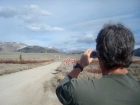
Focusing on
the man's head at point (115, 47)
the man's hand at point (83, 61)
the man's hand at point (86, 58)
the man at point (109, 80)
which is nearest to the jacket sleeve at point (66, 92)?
the man at point (109, 80)

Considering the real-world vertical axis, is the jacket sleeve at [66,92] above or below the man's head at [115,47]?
below

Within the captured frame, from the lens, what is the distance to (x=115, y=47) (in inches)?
76.2

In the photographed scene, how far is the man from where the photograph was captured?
1.81 meters

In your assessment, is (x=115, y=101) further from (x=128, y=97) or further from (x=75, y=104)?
(x=75, y=104)

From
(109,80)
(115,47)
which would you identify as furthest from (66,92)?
(115,47)

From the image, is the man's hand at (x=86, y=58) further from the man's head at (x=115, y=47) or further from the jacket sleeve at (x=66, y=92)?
the jacket sleeve at (x=66, y=92)

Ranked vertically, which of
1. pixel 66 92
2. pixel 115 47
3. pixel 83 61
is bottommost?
pixel 66 92

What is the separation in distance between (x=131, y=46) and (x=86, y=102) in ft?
2.10

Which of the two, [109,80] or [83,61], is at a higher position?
[83,61]

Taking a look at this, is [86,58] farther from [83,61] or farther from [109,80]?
[109,80]

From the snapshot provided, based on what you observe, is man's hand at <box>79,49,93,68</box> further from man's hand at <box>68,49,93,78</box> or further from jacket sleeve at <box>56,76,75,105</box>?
jacket sleeve at <box>56,76,75,105</box>

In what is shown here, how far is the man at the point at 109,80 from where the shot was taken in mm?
1811

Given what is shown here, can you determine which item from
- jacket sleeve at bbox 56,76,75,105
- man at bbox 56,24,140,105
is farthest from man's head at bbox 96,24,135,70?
jacket sleeve at bbox 56,76,75,105

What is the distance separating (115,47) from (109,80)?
0.94ft
